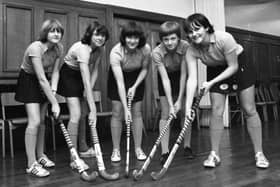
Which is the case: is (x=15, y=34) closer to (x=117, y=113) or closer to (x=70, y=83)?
(x=70, y=83)

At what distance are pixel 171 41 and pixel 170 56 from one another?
19cm

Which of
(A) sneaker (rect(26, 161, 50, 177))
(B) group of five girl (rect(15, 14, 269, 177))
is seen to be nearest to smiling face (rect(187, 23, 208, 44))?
(B) group of five girl (rect(15, 14, 269, 177))

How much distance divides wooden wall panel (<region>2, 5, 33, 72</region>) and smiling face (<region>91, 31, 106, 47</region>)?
1.52 metres

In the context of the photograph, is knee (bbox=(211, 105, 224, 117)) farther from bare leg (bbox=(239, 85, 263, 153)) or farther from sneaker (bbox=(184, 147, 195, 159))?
sneaker (bbox=(184, 147, 195, 159))

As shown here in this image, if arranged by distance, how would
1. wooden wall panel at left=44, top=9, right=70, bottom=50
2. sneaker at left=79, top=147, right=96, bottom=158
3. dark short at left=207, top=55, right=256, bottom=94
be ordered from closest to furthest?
dark short at left=207, top=55, right=256, bottom=94
sneaker at left=79, top=147, right=96, bottom=158
wooden wall panel at left=44, top=9, right=70, bottom=50

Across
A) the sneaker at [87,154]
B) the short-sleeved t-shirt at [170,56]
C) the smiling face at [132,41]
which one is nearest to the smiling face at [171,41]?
the short-sleeved t-shirt at [170,56]

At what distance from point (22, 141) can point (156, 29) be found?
8.92 ft

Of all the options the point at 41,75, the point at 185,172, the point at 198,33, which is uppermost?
the point at 198,33

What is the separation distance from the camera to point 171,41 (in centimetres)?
211

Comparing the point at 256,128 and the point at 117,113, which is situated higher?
the point at 117,113

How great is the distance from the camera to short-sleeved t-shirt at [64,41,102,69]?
2109mm

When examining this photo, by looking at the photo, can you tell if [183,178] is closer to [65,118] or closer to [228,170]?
[228,170]

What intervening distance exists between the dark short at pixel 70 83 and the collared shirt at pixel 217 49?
95 centimetres

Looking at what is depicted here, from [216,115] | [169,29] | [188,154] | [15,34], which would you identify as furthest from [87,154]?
[15,34]
